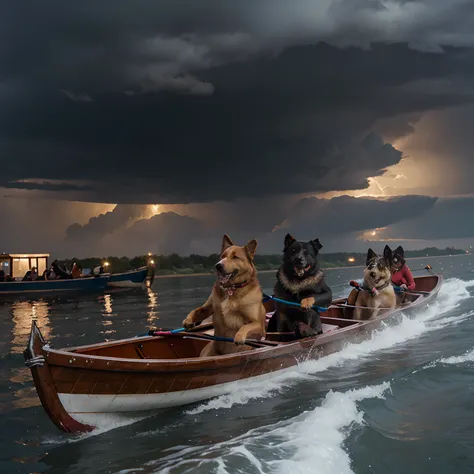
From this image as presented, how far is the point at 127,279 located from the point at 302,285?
38.8 metres

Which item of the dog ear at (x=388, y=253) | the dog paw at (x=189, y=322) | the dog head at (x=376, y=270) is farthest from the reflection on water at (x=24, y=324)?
the dog ear at (x=388, y=253)

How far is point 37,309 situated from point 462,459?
26.9 metres

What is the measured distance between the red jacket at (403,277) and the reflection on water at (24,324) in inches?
450

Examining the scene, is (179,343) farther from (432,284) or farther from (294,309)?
Result: (432,284)

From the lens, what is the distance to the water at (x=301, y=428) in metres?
5.51

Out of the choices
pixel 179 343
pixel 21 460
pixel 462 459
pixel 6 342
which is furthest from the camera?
pixel 6 342

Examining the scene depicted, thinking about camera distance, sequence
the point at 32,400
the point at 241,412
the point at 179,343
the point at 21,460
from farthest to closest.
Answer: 1. the point at 179,343
2. the point at 32,400
3. the point at 241,412
4. the point at 21,460

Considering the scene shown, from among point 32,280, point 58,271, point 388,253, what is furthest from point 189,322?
point 58,271

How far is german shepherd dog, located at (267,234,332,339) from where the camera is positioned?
8656 mm

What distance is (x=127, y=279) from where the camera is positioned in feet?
150

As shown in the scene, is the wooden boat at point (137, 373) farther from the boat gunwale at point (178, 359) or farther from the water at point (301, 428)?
the water at point (301, 428)

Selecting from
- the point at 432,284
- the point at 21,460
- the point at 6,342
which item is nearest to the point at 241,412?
the point at 21,460

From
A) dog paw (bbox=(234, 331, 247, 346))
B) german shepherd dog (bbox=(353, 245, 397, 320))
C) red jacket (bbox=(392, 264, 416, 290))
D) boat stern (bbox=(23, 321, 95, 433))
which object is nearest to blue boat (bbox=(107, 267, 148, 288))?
red jacket (bbox=(392, 264, 416, 290))

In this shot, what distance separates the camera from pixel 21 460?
594cm
